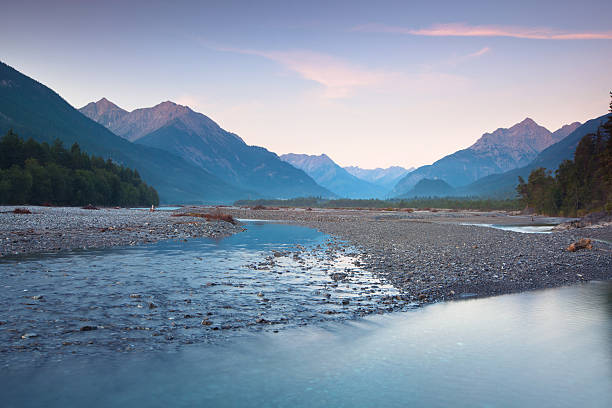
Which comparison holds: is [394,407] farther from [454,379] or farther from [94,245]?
[94,245]

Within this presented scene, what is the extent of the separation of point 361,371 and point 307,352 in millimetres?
1708

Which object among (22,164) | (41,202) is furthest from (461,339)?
(22,164)

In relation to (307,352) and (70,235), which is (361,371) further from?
(70,235)

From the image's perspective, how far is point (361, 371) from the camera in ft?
32.9

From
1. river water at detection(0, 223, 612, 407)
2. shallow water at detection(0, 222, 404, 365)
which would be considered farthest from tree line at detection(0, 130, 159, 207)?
river water at detection(0, 223, 612, 407)

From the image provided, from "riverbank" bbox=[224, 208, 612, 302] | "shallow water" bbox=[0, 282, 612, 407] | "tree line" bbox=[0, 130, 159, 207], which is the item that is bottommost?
"shallow water" bbox=[0, 282, 612, 407]

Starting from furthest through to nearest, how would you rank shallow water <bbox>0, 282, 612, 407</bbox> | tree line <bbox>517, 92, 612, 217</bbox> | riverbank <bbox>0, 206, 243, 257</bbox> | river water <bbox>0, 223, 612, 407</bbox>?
1. tree line <bbox>517, 92, 612, 217</bbox>
2. riverbank <bbox>0, 206, 243, 257</bbox>
3. river water <bbox>0, 223, 612, 407</bbox>
4. shallow water <bbox>0, 282, 612, 407</bbox>

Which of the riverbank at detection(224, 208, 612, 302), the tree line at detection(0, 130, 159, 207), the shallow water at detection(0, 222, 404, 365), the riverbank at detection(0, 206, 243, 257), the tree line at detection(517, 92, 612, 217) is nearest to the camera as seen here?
the shallow water at detection(0, 222, 404, 365)

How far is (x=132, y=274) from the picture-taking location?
2062cm

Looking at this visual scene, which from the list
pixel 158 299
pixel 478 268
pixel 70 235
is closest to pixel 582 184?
pixel 478 268

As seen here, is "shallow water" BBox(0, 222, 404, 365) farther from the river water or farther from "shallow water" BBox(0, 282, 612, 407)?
"shallow water" BBox(0, 282, 612, 407)

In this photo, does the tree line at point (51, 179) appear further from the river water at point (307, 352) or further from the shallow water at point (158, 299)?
the river water at point (307, 352)

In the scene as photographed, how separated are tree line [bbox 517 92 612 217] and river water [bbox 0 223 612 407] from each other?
7636 centimetres

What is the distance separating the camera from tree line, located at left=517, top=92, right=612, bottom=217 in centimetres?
8544
